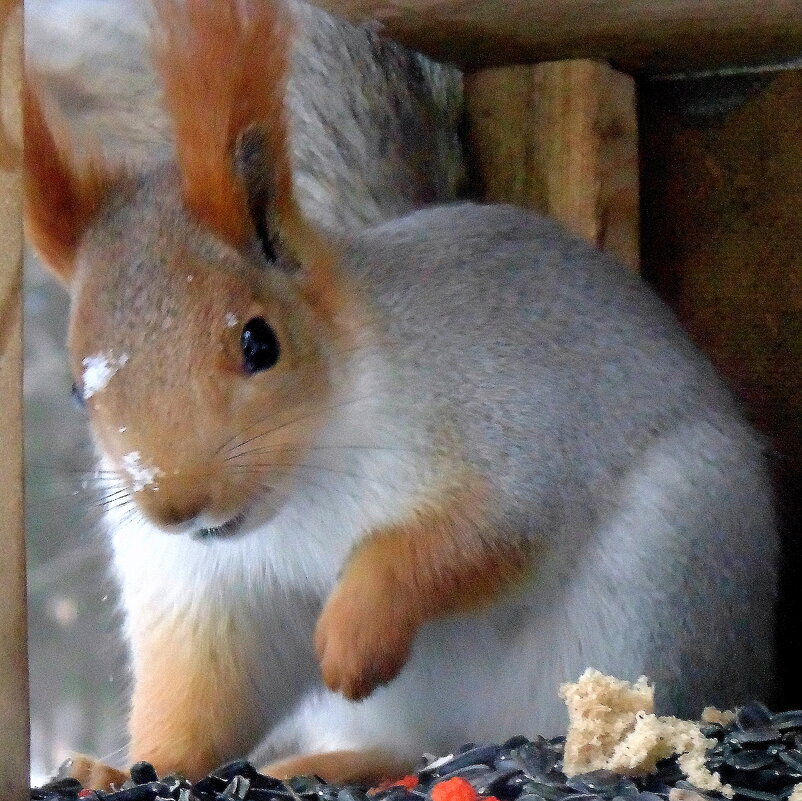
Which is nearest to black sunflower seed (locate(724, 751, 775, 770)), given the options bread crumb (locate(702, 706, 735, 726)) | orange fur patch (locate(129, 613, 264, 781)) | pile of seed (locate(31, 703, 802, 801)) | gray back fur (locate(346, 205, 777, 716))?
pile of seed (locate(31, 703, 802, 801))

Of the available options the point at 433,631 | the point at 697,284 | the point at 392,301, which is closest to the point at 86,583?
the point at 433,631

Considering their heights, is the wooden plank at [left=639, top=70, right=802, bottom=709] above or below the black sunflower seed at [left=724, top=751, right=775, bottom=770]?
above

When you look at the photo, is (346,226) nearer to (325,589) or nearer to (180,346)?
(325,589)

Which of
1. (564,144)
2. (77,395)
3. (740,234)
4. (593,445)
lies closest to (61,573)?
(77,395)

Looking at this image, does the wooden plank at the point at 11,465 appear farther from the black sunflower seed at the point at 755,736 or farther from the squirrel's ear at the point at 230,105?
the black sunflower seed at the point at 755,736

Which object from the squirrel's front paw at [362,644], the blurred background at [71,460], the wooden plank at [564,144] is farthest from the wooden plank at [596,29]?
the squirrel's front paw at [362,644]

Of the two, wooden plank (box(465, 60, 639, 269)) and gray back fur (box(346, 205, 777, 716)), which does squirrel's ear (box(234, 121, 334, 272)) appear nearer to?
gray back fur (box(346, 205, 777, 716))

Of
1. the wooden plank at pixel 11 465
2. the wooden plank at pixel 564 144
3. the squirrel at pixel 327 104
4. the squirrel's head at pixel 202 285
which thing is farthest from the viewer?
the wooden plank at pixel 564 144
